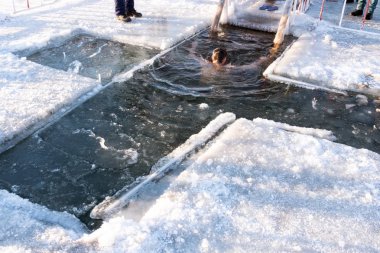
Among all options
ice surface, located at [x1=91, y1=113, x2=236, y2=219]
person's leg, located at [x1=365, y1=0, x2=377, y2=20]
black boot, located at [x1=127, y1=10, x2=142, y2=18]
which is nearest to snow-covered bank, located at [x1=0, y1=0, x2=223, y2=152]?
black boot, located at [x1=127, y1=10, x2=142, y2=18]

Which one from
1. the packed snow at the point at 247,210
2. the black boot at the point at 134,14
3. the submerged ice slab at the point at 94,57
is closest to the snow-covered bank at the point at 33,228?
the packed snow at the point at 247,210

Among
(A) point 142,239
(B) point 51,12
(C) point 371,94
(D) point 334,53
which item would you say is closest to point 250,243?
(A) point 142,239

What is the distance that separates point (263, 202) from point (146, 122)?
1.96m

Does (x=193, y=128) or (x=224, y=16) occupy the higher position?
(x=224, y=16)

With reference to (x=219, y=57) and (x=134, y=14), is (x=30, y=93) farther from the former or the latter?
(x=134, y=14)

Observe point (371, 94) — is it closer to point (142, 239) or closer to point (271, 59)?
point (271, 59)

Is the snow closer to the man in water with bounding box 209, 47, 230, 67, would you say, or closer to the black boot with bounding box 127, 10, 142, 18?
the man in water with bounding box 209, 47, 230, 67

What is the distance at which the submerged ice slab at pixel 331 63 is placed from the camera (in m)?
5.88

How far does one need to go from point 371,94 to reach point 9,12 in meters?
7.64

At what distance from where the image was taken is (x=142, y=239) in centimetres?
301

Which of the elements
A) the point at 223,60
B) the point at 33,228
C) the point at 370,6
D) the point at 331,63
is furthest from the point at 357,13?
the point at 33,228

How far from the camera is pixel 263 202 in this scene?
348 centimetres

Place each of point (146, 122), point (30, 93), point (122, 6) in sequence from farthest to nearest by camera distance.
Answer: point (122, 6), point (30, 93), point (146, 122)

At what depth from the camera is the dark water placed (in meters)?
3.85
